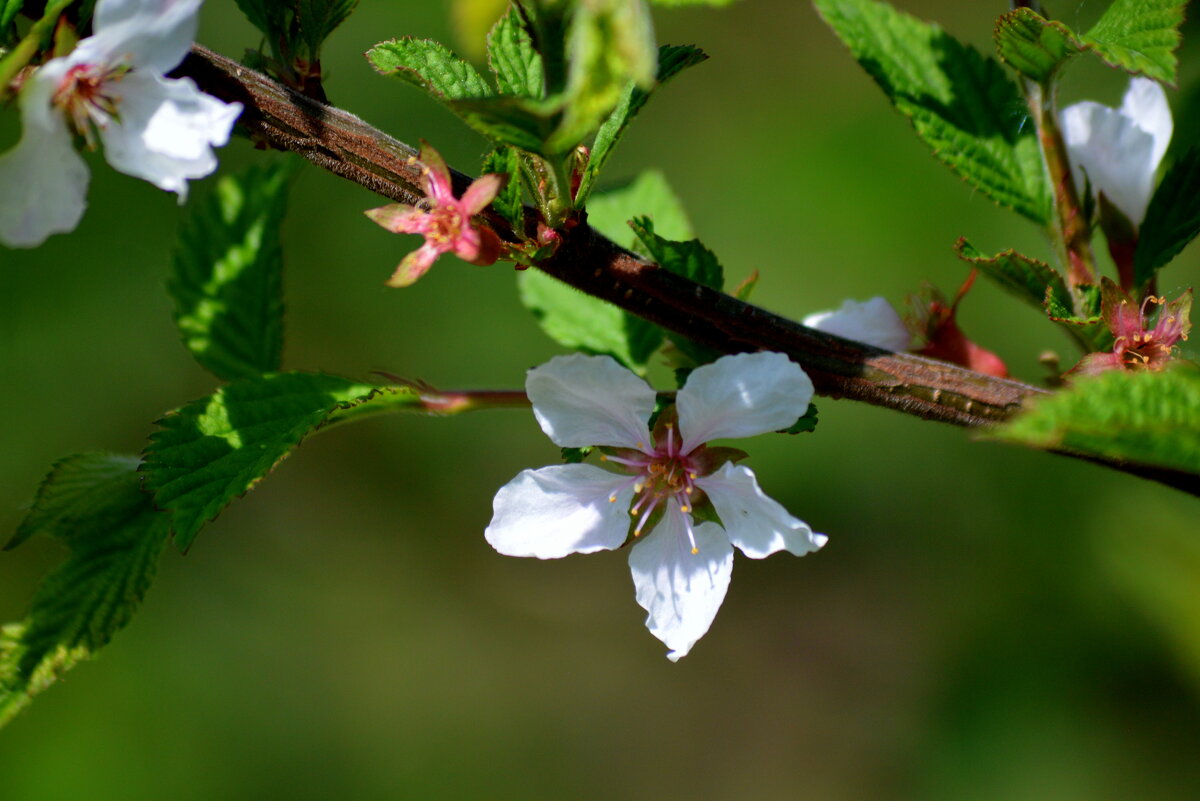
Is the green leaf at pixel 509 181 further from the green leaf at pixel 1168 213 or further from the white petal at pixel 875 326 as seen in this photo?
the green leaf at pixel 1168 213

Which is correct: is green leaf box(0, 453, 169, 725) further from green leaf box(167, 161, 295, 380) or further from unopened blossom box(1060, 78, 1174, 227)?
unopened blossom box(1060, 78, 1174, 227)

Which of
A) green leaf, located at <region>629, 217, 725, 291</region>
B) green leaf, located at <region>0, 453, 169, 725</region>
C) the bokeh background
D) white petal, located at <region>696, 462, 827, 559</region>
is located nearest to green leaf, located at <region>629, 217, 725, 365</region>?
green leaf, located at <region>629, 217, 725, 291</region>

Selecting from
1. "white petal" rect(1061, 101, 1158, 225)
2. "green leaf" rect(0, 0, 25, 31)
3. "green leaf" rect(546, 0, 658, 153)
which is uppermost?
"green leaf" rect(546, 0, 658, 153)

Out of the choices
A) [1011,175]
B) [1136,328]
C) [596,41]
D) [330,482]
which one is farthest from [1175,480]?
[330,482]

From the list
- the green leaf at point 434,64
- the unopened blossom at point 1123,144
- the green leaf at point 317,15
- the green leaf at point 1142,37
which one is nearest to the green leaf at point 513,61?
the green leaf at point 434,64

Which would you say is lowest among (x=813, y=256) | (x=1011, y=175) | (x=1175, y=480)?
(x=813, y=256)

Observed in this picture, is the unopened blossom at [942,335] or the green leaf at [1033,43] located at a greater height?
the green leaf at [1033,43]

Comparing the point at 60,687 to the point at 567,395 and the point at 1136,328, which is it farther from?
the point at 1136,328
